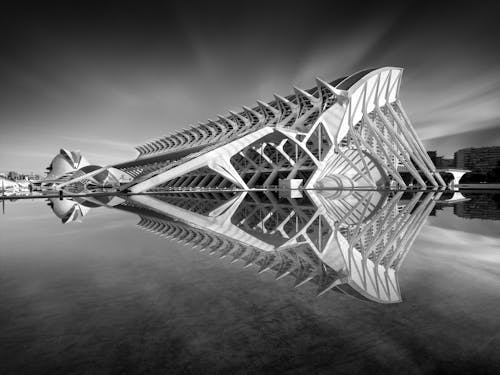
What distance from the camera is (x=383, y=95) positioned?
2964cm

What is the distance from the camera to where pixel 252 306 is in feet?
8.32

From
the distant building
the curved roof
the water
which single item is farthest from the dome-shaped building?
the distant building

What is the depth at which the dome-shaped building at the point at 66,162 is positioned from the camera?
172ft

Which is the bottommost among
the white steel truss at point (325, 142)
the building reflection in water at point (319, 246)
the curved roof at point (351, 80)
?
the building reflection in water at point (319, 246)

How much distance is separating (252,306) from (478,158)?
5304 inches

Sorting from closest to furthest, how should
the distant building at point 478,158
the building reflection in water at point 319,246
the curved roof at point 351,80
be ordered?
1. the building reflection in water at point 319,246
2. the curved roof at point 351,80
3. the distant building at point 478,158

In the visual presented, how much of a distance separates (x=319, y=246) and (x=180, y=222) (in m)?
4.47

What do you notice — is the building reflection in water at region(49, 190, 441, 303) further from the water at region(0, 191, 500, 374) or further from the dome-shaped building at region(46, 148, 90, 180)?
the dome-shaped building at region(46, 148, 90, 180)

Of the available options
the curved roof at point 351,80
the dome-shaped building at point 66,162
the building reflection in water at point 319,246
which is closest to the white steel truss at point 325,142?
the curved roof at point 351,80

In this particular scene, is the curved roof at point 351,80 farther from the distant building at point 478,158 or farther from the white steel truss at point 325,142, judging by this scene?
the distant building at point 478,158

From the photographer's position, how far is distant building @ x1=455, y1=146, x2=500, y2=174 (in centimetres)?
10225

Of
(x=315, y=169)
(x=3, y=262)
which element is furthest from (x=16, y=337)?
(x=315, y=169)

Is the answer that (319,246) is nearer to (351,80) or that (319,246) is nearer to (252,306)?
(252,306)

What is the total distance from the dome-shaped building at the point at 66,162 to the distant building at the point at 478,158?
121359 mm
